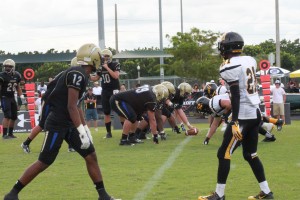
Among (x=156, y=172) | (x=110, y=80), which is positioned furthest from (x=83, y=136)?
(x=110, y=80)

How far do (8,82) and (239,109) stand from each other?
31.6 ft

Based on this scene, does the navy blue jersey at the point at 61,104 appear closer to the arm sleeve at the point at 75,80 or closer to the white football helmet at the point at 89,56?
the arm sleeve at the point at 75,80

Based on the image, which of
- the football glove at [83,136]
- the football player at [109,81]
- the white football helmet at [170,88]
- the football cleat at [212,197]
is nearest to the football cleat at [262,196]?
the football cleat at [212,197]

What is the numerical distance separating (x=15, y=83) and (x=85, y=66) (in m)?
8.91

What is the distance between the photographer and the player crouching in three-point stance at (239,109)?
756 centimetres

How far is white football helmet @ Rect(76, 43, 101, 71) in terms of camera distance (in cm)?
781

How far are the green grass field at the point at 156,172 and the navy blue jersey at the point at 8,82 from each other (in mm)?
1830

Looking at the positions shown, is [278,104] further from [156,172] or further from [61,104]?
[61,104]

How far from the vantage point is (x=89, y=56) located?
781cm

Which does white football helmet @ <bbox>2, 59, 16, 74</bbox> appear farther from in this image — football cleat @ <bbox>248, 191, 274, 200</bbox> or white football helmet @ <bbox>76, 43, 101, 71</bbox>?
football cleat @ <bbox>248, 191, 274, 200</bbox>

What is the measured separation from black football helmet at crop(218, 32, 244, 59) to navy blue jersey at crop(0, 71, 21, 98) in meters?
9.34

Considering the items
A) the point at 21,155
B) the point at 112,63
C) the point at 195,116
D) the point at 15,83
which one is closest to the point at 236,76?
the point at 21,155

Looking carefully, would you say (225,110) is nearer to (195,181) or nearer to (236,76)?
(195,181)

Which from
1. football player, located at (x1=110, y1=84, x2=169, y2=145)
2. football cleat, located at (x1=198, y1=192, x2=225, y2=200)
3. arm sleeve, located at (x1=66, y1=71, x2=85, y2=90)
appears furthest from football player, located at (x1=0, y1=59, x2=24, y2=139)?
football cleat, located at (x1=198, y1=192, x2=225, y2=200)
